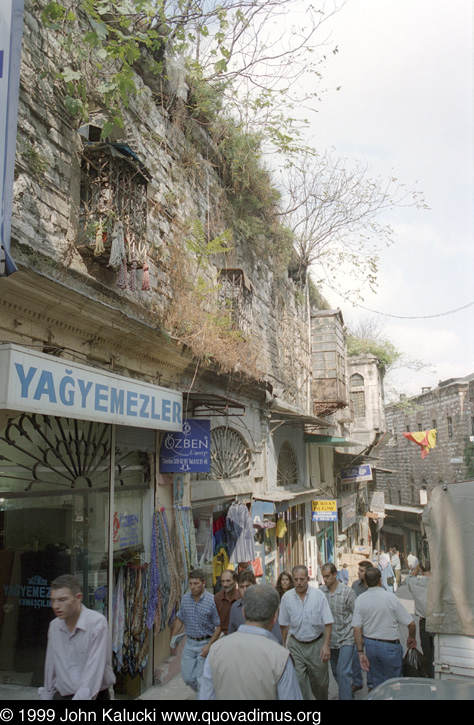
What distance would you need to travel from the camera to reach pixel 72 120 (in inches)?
251

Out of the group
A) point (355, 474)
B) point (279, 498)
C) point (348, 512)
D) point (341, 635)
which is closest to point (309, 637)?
Answer: point (341, 635)

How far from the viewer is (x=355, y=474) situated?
22.8 metres

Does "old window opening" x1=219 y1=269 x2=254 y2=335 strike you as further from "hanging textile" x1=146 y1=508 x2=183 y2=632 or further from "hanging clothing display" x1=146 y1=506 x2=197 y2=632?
"hanging textile" x1=146 y1=508 x2=183 y2=632

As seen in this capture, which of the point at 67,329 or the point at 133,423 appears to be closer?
the point at 67,329

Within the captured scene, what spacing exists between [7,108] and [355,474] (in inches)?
818

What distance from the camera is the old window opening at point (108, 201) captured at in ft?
20.5

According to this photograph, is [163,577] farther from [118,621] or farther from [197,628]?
[197,628]

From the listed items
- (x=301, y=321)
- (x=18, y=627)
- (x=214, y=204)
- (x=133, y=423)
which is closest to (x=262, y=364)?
(x=214, y=204)

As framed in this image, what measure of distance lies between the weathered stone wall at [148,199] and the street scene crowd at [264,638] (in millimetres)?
2899

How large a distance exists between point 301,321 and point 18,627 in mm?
13614

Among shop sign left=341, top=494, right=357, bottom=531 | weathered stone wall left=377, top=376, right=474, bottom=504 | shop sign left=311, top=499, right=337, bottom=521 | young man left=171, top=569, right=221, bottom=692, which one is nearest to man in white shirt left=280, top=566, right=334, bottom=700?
young man left=171, top=569, right=221, bottom=692

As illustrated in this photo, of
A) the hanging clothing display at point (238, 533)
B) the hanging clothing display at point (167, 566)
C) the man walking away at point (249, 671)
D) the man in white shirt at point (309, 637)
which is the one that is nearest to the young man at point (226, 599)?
the man in white shirt at point (309, 637)
